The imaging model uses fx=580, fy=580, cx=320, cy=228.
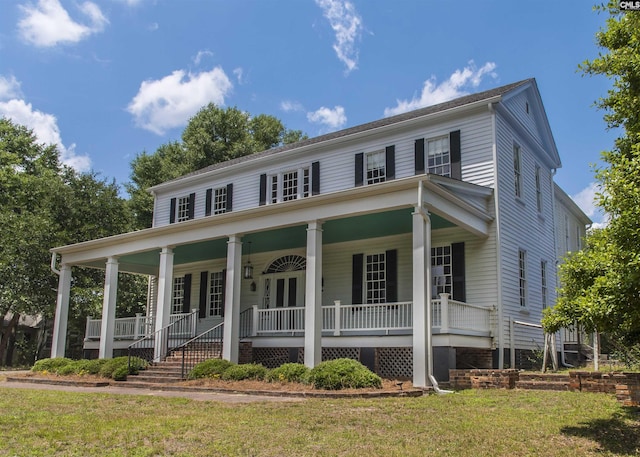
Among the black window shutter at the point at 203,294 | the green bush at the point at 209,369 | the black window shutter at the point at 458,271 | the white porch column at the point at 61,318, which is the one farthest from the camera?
the black window shutter at the point at 203,294

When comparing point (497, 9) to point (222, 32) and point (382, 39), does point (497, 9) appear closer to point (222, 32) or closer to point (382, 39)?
point (382, 39)

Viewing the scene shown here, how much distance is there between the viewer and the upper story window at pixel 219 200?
2186cm

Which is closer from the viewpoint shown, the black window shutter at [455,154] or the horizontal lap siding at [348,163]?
the horizontal lap siding at [348,163]

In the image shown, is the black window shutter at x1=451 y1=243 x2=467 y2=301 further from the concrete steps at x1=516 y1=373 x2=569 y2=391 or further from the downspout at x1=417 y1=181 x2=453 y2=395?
the concrete steps at x1=516 y1=373 x2=569 y2=391

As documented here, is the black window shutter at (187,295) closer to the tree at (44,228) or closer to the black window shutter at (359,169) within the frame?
the tree at (44,228)

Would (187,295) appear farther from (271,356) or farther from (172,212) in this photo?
(271,356)

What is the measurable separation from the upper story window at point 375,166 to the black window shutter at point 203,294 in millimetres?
7248

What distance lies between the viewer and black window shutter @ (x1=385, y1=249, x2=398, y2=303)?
1645cm

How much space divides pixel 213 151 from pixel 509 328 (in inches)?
1036

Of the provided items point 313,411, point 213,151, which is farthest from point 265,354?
point 213,151

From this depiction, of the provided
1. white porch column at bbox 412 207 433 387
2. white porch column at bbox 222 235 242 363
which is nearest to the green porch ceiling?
white porch column at bbox 222 235 242 363

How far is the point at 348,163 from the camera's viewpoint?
18.6m

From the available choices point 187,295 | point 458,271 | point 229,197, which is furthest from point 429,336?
point 187,295

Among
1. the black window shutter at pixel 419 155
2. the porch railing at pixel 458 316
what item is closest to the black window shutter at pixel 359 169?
the black window shutter at pixel 419 155
